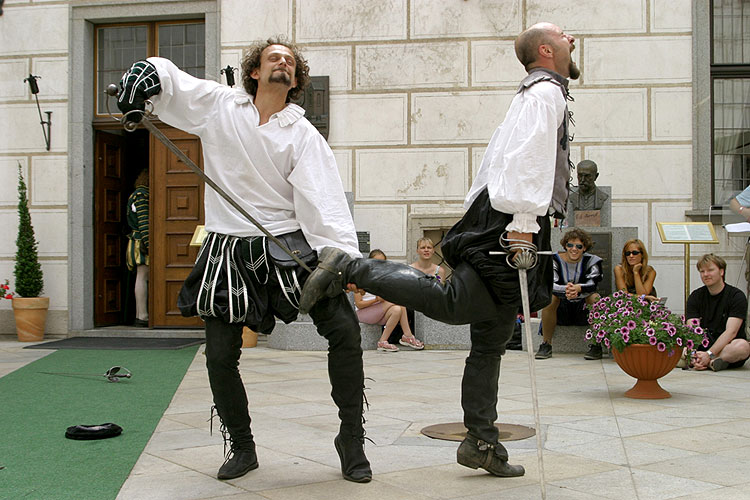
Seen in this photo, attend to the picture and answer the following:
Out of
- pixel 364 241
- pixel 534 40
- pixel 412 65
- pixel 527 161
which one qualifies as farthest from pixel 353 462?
pixel 412 65

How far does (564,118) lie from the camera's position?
3.48 meters

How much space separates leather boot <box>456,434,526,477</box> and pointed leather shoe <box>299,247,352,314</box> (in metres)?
0.83

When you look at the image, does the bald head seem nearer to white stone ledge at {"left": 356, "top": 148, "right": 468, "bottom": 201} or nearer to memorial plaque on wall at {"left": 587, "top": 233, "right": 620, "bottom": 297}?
memorial plaque on wall at {"left": 587, "top": 233, "right": 620, "bottom": 297}

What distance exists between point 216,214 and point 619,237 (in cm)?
619

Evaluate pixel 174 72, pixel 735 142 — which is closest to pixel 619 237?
pixel 735 142

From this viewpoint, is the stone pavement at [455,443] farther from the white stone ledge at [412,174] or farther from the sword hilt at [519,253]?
the white stone ledge at [412,174]

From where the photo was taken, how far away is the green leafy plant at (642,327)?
5.66 metres

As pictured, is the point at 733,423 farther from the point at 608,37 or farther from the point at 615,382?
the point at 608,37

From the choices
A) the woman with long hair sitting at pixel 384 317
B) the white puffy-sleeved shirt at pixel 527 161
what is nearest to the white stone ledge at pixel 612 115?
the woman with long hair sitting at pixel 384 317

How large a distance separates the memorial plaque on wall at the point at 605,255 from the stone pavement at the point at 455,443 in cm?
177

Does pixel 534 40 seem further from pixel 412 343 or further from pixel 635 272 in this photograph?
pixel 412 343

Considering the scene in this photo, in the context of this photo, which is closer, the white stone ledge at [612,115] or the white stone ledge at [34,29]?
the white stone ledge at [612,115]

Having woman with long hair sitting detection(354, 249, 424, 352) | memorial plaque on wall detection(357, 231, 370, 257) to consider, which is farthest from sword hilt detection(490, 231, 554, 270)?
memorial plaque on wall detection(357, 231, 370, 257)

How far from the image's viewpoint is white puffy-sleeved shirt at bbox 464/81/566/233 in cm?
322
